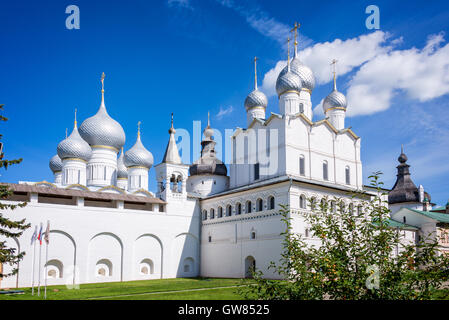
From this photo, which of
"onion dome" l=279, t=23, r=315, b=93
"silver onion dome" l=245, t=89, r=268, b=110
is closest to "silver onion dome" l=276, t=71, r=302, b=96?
"onion dome" l=279, t=23, r=315, b=93

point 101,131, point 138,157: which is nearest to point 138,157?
point 138,157

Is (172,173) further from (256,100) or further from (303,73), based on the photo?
(303,73)

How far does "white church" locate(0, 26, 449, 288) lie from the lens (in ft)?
80.8

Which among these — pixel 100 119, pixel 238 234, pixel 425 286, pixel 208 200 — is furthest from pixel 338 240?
pixel 100 119

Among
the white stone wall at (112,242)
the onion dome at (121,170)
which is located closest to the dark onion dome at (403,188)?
the white stone wall at (112,242)

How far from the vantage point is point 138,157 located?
33594 mm

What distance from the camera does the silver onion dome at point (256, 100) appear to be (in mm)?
32344

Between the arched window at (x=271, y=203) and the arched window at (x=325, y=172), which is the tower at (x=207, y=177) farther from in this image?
the arched window at (x=271, y=203)

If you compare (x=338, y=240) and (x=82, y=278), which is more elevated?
(x=338, y=240)

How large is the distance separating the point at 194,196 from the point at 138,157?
6.08 m

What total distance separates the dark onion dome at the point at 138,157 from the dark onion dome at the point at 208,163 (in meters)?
3.44
